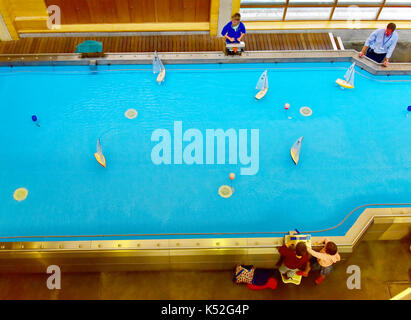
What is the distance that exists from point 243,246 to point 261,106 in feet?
9.52

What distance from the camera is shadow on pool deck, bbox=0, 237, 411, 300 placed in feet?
16.4

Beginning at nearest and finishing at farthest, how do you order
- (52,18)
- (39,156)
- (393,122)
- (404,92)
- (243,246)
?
(243,246), (39,156), (393,122), (404,92), (52,18)

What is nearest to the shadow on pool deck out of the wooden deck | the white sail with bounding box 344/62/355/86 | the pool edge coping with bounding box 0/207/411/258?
the pool edge coping with bounding box 0/207/411/258

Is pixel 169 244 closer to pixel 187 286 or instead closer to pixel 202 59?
pixel 187 286

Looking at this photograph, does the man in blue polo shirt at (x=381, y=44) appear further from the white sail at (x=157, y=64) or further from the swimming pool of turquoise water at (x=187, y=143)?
the white sail at (x=157, y=64)

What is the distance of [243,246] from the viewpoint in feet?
15.2

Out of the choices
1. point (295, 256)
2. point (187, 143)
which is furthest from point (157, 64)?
point (295, 256)

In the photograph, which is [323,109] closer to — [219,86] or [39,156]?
[219,86]

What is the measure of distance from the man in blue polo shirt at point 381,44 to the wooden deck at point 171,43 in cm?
154

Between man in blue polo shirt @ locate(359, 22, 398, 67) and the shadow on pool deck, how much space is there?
4257mm

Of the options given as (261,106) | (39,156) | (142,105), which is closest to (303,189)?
(261,106)

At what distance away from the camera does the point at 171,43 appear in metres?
8.59

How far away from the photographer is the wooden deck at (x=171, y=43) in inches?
332

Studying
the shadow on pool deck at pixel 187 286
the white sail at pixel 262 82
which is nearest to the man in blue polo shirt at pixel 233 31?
the white sail at pixel 262 82
